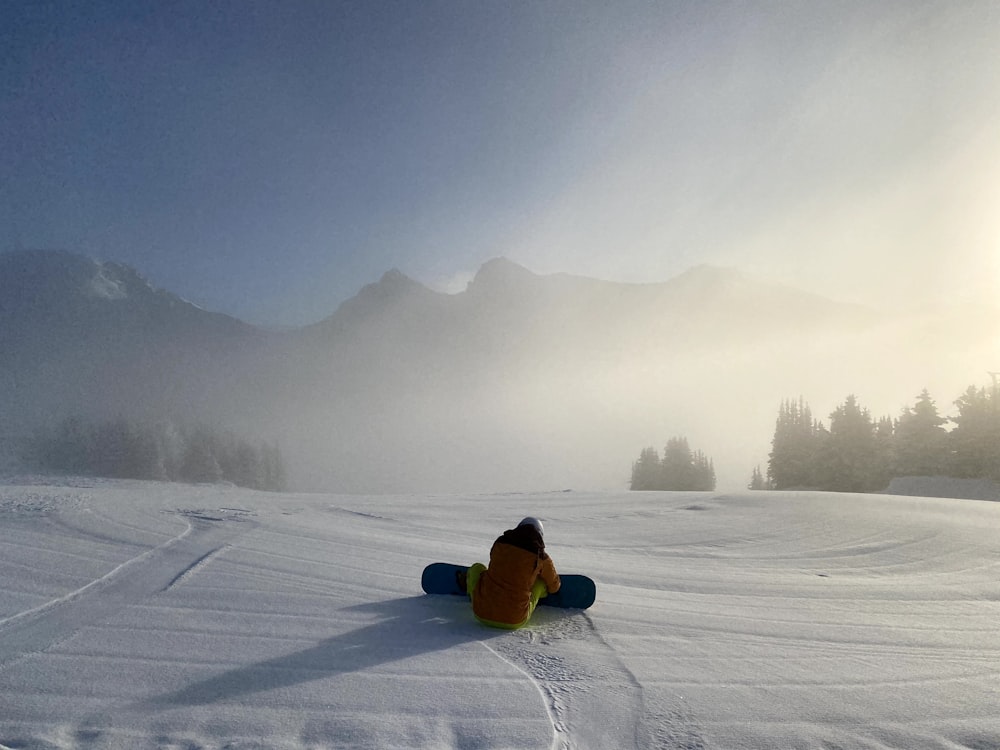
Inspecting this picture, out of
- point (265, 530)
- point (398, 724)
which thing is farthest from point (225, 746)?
point (265, 530)

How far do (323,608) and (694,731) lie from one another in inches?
144

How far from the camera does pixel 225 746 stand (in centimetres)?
286

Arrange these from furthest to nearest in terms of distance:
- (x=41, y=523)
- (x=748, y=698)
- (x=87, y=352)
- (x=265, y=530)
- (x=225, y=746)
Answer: (x=87, y=352)
(x=265, y=530)
(x=41, y=523)
(x=748, y=698)
(x=225, y=746)

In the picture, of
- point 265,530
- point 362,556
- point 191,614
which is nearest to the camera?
point 191,614

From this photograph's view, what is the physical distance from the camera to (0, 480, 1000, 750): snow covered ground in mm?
3176

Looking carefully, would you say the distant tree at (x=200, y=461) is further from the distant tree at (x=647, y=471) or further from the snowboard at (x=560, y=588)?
the snowboard at (x=560, y=588)

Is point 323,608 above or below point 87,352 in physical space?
below

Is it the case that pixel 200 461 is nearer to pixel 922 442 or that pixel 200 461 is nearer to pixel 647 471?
pixel 647 471

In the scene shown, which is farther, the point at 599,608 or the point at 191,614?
the point at 599,608

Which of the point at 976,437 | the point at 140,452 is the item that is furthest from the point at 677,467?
the point at 140,452

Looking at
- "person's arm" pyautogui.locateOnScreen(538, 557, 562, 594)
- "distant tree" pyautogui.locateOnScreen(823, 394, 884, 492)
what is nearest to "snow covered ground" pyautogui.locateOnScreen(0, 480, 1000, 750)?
"person's arm" pyautogui.locateOnScreen(538, 557, 562, 594)

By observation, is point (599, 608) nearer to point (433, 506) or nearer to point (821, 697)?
point (821, 697)

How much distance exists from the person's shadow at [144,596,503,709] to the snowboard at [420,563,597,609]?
12 cm

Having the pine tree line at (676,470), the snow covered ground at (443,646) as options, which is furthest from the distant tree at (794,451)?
the snow covered ground at (443,646)
